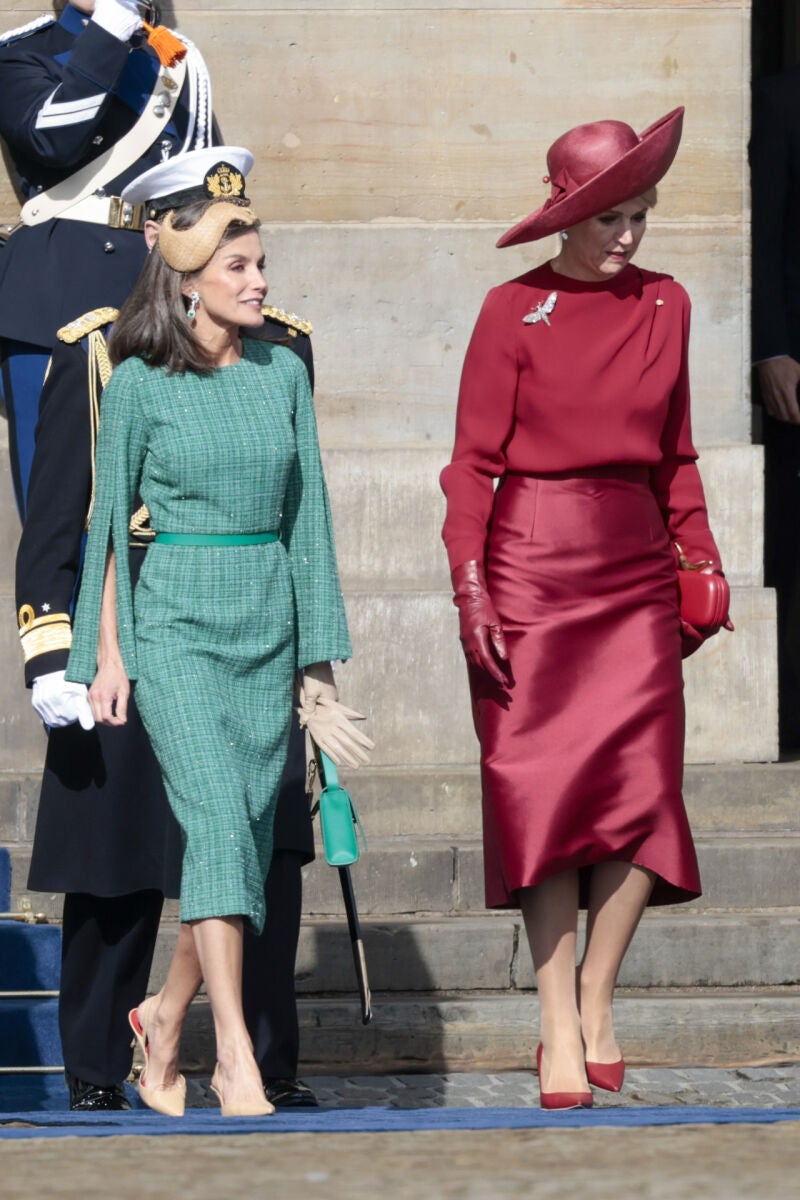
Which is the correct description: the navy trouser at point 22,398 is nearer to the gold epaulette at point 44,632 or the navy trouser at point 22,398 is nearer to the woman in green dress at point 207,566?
the gold epaulette at point 44,632

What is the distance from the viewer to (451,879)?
662cm

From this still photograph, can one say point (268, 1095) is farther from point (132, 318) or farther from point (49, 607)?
point (132, 318)

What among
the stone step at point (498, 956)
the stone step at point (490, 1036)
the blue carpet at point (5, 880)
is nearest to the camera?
the stone step at point (490, 1036)

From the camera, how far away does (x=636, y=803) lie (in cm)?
505

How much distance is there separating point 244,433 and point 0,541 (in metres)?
3.13

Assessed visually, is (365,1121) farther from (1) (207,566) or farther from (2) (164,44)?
(2) (164,44)

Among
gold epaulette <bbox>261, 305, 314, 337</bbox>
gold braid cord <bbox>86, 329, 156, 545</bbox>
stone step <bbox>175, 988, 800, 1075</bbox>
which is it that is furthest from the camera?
stone step <bbox>175, 988, 800, 1075</bbox>

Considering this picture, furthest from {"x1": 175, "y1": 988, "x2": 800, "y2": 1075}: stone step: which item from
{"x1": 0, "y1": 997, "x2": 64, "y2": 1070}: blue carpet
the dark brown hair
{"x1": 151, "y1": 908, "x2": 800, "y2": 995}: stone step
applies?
the dark brown hair

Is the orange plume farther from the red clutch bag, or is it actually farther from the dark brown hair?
the red clutch bag

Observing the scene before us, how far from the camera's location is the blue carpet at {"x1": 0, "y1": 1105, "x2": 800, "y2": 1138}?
3.55 m

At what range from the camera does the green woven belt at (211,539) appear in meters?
4.78

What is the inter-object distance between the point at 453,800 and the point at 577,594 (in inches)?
81.0

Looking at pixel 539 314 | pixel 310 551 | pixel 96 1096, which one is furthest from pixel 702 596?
pixel 96 1096

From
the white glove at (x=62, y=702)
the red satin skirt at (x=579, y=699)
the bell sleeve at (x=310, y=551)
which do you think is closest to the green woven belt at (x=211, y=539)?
the bell sleeve at (x=310, y=551)
